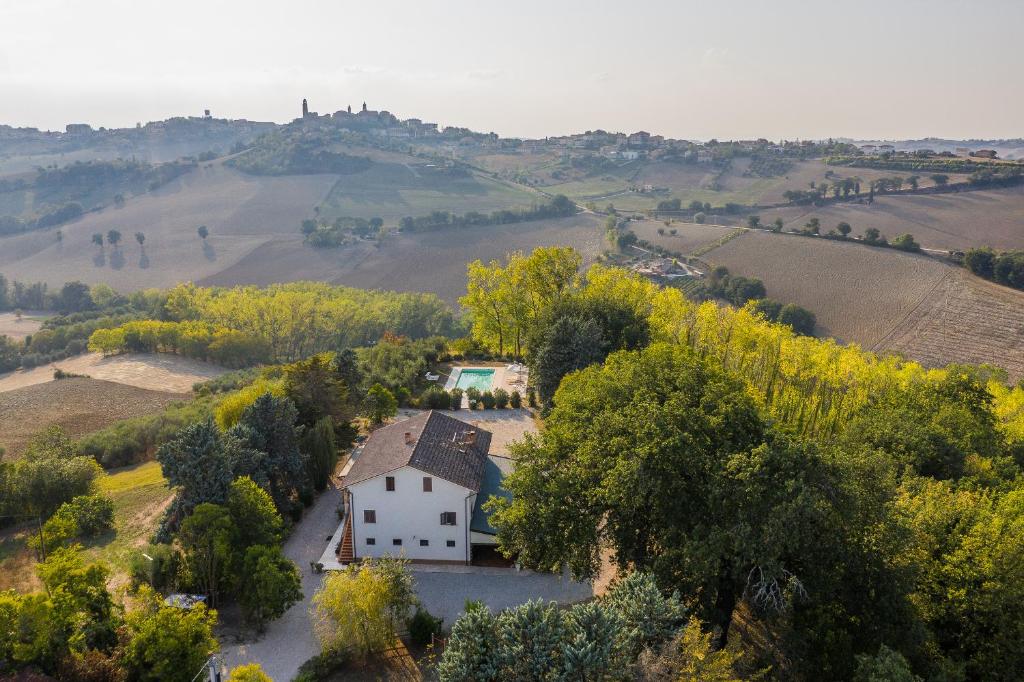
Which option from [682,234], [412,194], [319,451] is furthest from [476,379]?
[412,194]

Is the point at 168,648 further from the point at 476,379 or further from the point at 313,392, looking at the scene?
the point at 476,379

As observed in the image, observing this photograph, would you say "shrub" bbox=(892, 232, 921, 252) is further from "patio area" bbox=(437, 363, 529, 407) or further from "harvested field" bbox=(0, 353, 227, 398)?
"harvested field" bbox=(0, 353, 227, 398)

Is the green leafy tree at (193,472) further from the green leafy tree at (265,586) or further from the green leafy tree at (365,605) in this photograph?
the green leafy tree at (365,605)

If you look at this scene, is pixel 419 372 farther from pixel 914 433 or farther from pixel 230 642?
pixel 914 433

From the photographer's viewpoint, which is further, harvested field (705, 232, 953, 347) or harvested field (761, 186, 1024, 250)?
harvested field (761, 186, 1024, 250)

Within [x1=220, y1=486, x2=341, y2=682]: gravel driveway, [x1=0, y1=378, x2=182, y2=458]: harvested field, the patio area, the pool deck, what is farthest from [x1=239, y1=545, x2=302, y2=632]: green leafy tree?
[x1=0, y1=378, x2=182, y2=458]: harvested field

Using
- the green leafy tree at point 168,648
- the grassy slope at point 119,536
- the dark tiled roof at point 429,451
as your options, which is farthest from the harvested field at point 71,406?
the green leafy tree at point 168,648
